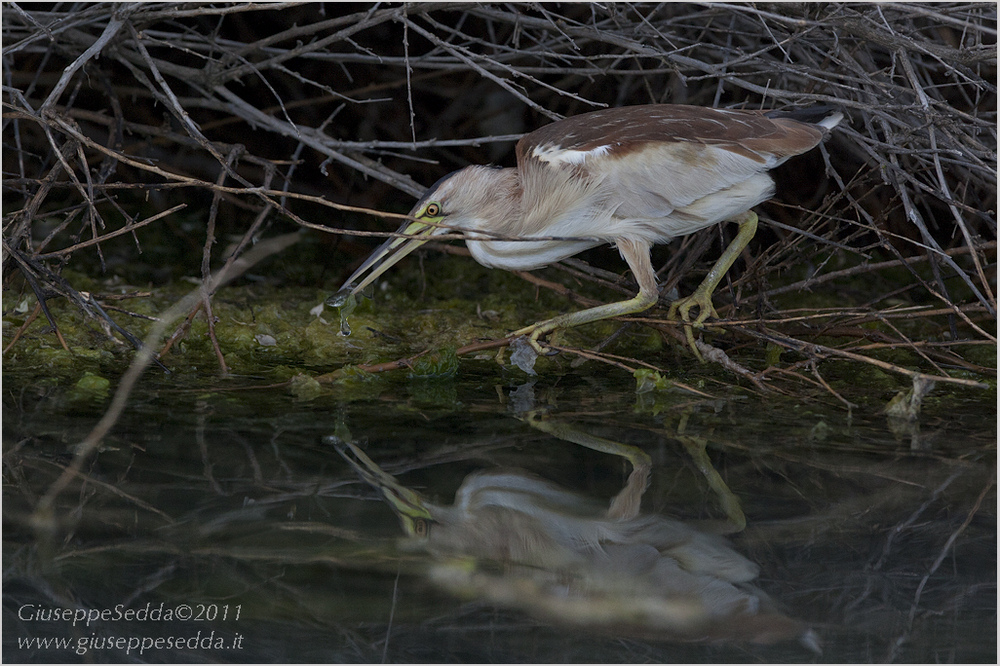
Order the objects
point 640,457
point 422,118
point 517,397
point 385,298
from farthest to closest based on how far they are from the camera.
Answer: point 422,118 → point 385,298 → point 517,397 → point 640,457

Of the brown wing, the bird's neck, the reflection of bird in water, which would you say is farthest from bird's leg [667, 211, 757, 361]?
the reflection of bird in water

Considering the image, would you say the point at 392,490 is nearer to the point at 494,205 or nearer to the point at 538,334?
the point at 538,334

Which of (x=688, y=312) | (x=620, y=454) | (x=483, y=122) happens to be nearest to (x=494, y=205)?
(x=688, y=312)

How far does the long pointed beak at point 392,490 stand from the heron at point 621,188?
1.98ft

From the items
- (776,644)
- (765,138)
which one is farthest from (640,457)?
(765,138)

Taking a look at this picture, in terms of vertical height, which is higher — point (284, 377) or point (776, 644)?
point (776, 644)

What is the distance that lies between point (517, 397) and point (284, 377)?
63 centimetres

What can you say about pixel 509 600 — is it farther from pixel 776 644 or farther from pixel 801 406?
pixel 801 406

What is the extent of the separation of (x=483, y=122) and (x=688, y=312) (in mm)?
2127

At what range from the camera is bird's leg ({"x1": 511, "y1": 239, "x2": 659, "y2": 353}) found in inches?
96.2

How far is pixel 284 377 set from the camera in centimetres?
250

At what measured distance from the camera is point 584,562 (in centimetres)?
154

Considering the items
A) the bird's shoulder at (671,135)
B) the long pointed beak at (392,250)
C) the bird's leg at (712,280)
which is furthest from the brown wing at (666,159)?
the long pointed beak at (392,250)

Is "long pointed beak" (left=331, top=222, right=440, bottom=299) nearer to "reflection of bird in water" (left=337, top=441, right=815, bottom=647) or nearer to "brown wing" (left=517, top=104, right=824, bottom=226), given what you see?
"brown wing" (left=517, top=104, right=824, bottom=226)
